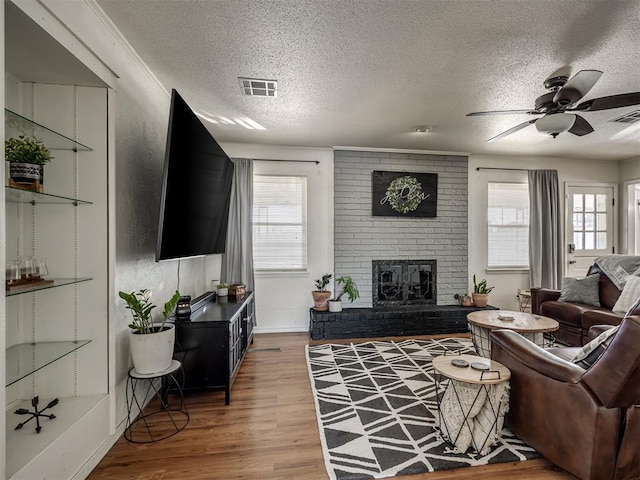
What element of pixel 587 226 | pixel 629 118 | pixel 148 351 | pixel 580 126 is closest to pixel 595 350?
pixel 580 126

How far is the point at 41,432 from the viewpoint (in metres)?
1.51

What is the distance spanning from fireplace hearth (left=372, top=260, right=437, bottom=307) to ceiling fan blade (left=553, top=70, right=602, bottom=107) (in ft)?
8.90

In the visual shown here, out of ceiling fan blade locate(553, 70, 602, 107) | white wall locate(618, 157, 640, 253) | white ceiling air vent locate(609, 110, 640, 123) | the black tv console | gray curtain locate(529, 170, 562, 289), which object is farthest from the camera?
white wall locate(618, 157, 640, 253)

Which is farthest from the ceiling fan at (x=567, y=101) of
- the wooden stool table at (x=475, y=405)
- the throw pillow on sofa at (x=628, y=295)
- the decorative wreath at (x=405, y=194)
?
the decorative wreath at (x=405, y=194)

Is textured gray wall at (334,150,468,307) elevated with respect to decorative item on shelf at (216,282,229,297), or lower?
elevated

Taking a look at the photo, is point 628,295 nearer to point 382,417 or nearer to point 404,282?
point 404,282

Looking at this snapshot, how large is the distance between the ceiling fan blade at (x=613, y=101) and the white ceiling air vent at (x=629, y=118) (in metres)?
1.53

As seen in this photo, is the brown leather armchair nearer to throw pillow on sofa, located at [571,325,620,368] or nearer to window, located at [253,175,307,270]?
throw pillow on sofa, located at [571,325,620,368]

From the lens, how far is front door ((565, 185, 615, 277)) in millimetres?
5012

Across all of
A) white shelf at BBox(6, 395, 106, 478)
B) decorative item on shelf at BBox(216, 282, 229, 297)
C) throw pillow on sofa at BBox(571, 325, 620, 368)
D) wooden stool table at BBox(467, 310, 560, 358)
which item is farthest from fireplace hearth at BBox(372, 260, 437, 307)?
white shelf at BBox(6, 395, 106, 478)

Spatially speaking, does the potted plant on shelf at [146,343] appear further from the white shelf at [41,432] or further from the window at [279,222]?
the window at [279,222]

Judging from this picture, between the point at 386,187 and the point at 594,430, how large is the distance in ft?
11.3

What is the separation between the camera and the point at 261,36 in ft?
6.43

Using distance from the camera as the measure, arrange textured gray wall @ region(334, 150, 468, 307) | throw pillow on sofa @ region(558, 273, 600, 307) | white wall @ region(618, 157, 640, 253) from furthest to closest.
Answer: white wall @ region(618, 157, 640, 253)
textured gray wall @ region(334, 150, 468, 307)
throw pillow on sofa @ region(558, 273, 600, 307)
